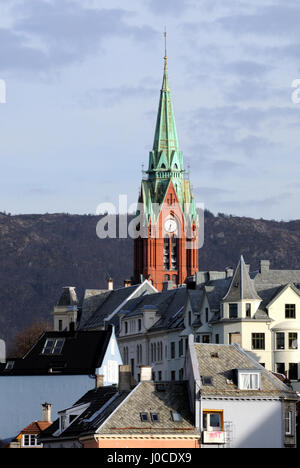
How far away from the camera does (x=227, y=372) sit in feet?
322

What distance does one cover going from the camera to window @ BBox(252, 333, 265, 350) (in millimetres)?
135000

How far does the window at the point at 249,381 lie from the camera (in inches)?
3804

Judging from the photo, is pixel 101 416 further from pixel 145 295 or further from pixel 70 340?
pixel 145 295

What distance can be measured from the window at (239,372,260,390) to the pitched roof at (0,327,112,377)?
31.2 meters

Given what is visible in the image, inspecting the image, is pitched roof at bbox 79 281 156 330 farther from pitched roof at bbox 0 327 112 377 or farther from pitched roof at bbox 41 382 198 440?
pitched roof at bbox 41 382 198 440

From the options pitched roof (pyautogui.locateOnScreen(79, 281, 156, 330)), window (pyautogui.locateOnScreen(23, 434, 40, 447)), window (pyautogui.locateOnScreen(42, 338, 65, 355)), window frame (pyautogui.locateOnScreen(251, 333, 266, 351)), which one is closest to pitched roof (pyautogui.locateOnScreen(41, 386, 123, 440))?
window (pyautogui.locateOnScreen(23, 434, 40, 447))

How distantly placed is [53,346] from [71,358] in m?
3.93

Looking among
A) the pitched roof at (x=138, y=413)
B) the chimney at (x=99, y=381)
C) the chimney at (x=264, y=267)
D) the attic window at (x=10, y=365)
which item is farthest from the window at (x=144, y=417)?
the chimney at (x=264, y=267)

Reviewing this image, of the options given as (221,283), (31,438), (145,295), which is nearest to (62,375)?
(31,438)

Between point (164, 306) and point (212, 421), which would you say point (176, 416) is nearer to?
point (212, 421)

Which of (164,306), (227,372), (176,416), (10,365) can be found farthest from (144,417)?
(164,306)
